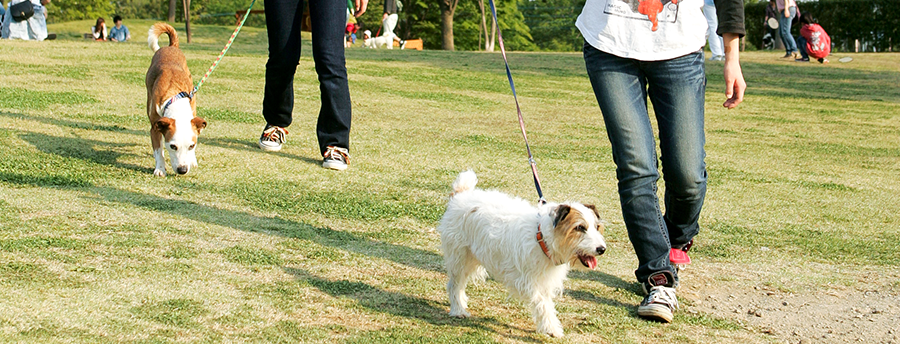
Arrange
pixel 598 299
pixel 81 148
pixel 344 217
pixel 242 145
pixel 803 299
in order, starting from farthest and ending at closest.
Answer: pixel 242 145, pixel 81 148, pixel 344 217, pixel 803 299, pixel 598 299

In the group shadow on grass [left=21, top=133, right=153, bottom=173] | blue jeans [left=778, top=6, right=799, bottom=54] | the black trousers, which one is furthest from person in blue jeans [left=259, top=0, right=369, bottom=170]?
blue jeans [left=778, top=6, right=799, bottom=54]

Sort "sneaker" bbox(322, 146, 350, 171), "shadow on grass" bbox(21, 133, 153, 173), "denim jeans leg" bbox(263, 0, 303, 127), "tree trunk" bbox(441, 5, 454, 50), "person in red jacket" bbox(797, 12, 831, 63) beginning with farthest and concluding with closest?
"tree trunk" bbox(441, 5, 454, 50)
"person in red jacket" bbox(797, 12, 831, 63)
"sneaker" bbox(322, 146, 350, 171)
"shadow on grass" bbox(21, 133, 153, 173)
"denim jeans leg" bbox(263, 0, 303, 127)

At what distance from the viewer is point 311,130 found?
7945mm

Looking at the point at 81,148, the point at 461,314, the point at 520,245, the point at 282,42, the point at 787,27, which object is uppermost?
the point at 787,27

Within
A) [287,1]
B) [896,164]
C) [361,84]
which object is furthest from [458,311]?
[361,84]

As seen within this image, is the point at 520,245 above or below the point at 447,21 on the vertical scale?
below

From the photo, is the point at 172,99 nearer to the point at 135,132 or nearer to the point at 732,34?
the point at 135,132

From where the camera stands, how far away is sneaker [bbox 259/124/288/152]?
672 cm

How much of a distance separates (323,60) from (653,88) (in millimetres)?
2926

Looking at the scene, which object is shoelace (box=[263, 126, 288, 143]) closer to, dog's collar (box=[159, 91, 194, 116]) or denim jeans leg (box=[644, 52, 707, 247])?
dog's collar (box=[159, 91, 194, 116])

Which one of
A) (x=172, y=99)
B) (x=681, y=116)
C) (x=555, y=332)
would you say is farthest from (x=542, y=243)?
(x=172, y=99)

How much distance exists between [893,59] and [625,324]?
2389 centimetres

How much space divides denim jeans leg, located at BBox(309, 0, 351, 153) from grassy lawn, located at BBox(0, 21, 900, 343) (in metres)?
0.31

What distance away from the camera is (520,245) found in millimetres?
3266
